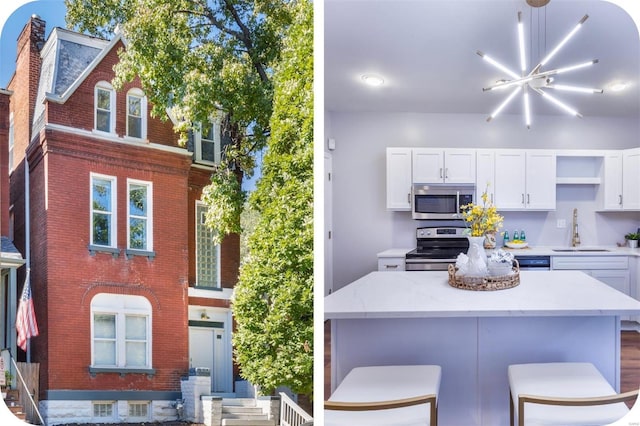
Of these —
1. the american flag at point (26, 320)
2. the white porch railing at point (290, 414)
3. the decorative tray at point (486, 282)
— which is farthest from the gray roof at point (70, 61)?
the decorative tray at point (486, 282)

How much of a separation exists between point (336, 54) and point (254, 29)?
5.89ft

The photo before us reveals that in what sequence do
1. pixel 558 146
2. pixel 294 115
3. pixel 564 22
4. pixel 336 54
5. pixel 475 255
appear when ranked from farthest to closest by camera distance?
1. pixel 558 146
2. pixel 336 54
3. pixel 564 22
4. pixel 475 255
5. pixel 294 115

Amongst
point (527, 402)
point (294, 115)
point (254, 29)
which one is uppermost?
point (254, 29)

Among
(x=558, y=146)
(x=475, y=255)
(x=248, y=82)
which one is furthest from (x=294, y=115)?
(x=558, y=146)

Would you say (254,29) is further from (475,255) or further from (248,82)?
(475,255)

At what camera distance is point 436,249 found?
4773 millimetres

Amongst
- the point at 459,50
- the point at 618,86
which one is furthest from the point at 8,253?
the point at 618,86

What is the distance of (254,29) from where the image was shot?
69.2 inches

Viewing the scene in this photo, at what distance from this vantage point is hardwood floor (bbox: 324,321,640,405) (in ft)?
10.1

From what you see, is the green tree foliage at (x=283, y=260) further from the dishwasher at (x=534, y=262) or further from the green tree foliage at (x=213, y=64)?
the dishwasher at (x=534, y=262)

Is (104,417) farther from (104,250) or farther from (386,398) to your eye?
(386,398)

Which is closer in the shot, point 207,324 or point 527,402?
point 527,402

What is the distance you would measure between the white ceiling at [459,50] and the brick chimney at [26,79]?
1.53 meters

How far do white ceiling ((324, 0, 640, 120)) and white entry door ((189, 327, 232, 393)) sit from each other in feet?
6.47
